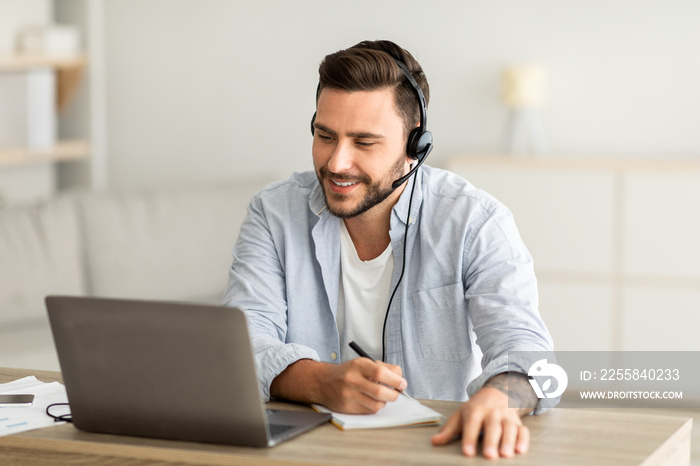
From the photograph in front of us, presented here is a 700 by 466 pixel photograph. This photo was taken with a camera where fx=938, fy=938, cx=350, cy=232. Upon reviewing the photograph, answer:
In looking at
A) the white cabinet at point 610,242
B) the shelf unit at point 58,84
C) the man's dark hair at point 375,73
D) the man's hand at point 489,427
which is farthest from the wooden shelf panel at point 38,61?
the man's hand at point 489,427

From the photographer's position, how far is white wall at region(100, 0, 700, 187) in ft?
13.1

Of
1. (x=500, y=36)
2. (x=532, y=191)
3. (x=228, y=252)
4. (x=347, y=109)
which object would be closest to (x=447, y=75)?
(x=500, y=36)

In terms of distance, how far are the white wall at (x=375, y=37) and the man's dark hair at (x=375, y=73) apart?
2.26 meters

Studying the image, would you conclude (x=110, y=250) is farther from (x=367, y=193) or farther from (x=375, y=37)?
(x=367, y=193)

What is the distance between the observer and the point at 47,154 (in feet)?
13.9

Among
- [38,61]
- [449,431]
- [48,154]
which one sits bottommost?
[449,431]

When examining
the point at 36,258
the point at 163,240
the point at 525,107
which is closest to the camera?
the point at 36,258

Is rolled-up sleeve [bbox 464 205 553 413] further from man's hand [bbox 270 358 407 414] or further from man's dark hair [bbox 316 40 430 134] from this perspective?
man's dark hair [bbox 316 40 430 134]

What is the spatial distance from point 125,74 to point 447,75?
1.68 meters

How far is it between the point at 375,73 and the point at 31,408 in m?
0.94

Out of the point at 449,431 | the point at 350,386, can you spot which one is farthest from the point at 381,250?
the point at 449,431

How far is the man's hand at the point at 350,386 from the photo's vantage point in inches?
57.5

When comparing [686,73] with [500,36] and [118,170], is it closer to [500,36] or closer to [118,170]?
[500,36]

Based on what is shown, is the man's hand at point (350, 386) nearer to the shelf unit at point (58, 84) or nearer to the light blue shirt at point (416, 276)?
the light blue shirt at point (416, 276)
